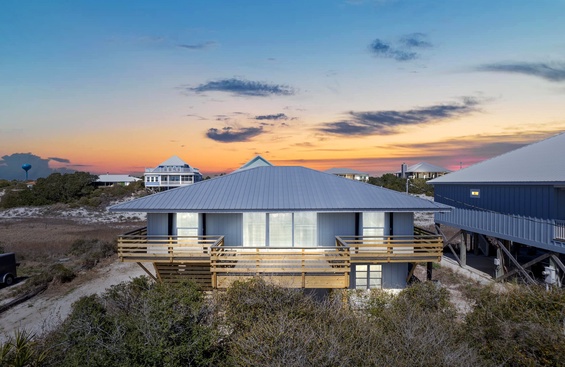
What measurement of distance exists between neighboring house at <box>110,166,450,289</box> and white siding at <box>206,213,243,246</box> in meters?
0.05

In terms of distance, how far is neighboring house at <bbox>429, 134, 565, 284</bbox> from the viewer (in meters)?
17.5

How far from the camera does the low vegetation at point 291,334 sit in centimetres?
803

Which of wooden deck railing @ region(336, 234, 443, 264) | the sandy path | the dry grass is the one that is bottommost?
the sandy path

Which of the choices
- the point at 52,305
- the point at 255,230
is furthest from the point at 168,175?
the point at 255,230

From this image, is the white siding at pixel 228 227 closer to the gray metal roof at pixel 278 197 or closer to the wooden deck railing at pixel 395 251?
A: the gray metal roof at pixel 278 197

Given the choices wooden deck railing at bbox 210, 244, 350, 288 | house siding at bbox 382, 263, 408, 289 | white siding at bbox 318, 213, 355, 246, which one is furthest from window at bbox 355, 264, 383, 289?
wooden deck railing at bbox 210, 244, 350, 288

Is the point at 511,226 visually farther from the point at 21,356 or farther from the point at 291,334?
the point at 21,356

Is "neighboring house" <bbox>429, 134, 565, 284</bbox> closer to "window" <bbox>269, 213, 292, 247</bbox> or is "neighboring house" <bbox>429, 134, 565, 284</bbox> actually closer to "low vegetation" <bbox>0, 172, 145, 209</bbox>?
"window" <bbox>269, 213, 292, 247</bbox>

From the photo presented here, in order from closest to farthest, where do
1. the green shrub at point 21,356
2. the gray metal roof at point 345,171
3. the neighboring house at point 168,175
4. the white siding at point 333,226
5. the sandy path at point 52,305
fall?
the green shrub at point 21,356 < the sandy path at point 52,305 < the white siding at point 333,226 < the neighboring house at point 168,175 < the gray metal roof at point 345,171

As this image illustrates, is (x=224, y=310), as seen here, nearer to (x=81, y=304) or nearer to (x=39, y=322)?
(x=81, y=304)

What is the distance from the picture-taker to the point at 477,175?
23641 mm

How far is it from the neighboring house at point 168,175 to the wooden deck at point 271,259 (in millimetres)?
69400

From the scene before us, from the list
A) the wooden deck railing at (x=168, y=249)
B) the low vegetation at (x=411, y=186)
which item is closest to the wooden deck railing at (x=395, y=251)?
the wooden deck railing at (x=168, y=249)

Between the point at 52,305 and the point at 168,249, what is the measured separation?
887 cm
